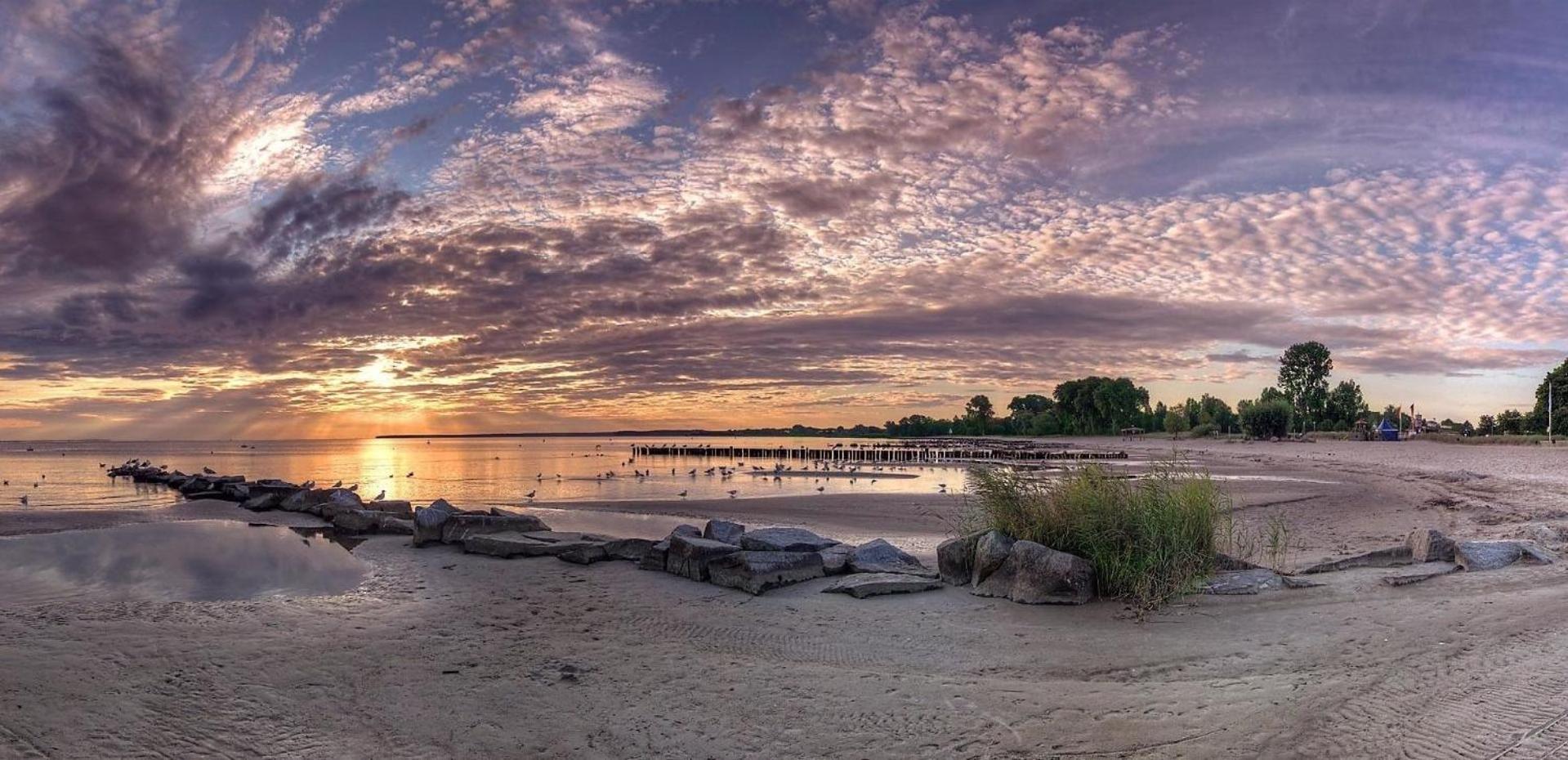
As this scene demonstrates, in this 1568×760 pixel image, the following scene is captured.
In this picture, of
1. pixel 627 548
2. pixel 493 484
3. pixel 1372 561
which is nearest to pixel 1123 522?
pixel 1372 561

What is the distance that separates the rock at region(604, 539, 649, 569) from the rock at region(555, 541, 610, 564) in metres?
0.09

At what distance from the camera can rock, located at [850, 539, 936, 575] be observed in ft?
36.1

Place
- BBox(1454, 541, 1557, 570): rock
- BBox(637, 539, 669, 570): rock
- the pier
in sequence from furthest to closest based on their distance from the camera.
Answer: the pier → BBox(637, 539, 669, 570): rock → BBox(1454, 541, 1557, 570): rock

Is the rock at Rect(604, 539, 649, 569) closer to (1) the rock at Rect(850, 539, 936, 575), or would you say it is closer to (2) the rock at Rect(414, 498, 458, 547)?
(1) the rock at Rect(850, 539, 936, 575)

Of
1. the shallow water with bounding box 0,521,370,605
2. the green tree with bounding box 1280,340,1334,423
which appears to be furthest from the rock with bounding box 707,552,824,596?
the green tree with bounding box 1280,340,1334,423

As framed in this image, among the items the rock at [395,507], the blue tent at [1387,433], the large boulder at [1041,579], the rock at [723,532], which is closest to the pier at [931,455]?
the blue tent at [1387,433]

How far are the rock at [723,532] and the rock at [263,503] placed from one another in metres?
15.2

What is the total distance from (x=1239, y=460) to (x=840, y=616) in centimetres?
4441

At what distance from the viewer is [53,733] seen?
5906mm

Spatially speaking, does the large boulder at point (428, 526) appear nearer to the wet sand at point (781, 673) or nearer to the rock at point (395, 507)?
the wet sand at point (781, 673)

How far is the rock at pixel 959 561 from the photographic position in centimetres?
1043

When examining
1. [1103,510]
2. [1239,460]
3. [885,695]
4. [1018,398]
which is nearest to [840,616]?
[885,695]

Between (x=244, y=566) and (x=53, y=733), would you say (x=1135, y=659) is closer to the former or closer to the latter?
(x=53, y=733)

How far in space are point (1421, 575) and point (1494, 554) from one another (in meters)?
1.73
